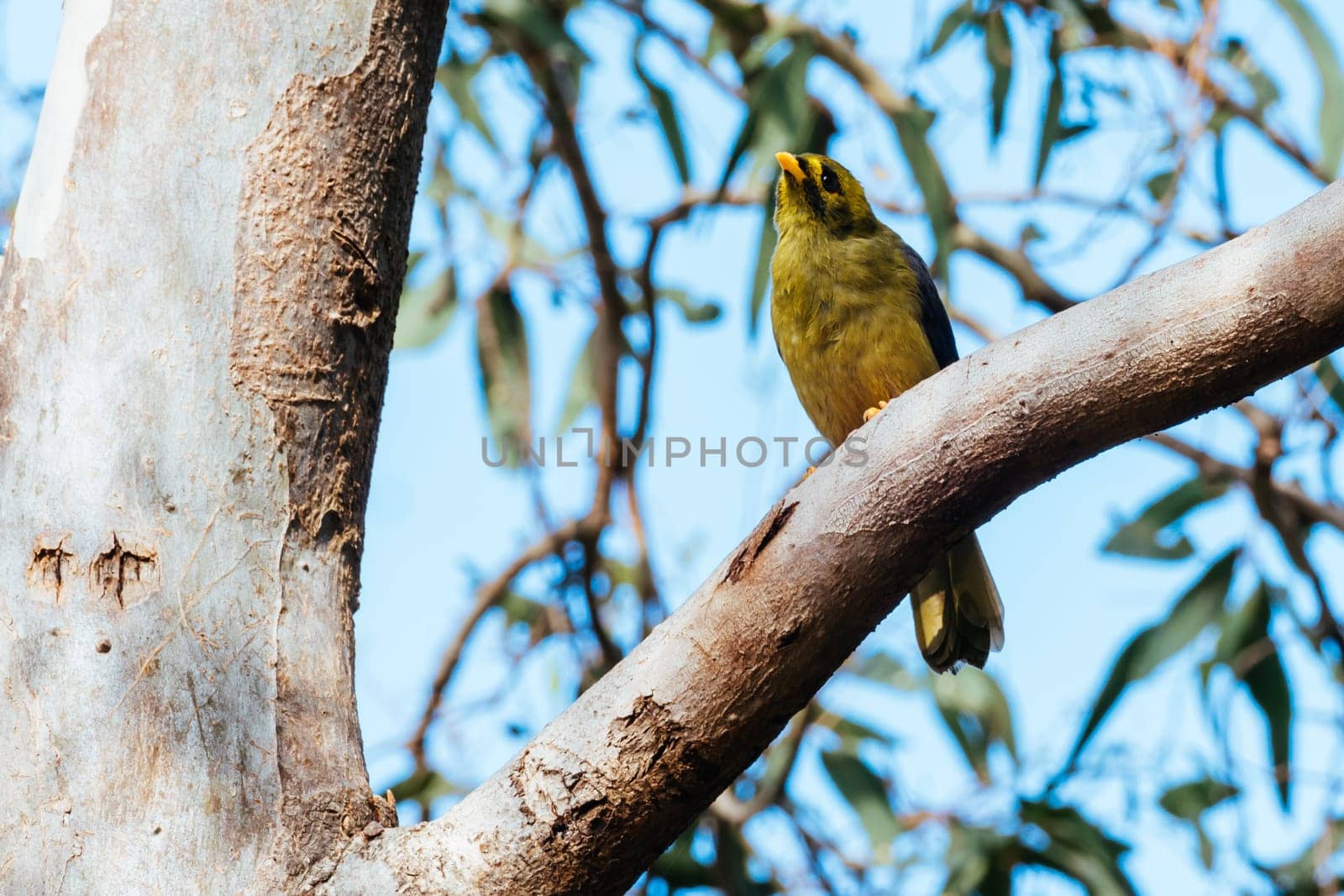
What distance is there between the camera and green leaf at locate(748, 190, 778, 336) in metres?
4.36

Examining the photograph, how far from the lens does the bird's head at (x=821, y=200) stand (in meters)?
3.94

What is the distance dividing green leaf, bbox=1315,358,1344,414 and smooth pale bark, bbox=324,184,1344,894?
2.75 m

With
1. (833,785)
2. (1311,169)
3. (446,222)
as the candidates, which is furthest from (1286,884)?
(446,222)

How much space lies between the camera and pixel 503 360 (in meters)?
5.74

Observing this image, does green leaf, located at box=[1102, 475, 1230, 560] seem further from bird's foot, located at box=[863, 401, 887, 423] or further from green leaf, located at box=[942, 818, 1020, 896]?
bird's foot, located at box=[863, 401, 887, 423]

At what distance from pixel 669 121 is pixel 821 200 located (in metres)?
1.28

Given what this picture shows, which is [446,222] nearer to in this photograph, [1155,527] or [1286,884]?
[1155,527]

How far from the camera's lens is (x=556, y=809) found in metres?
1.79

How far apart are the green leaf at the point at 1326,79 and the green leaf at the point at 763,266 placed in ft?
6.01

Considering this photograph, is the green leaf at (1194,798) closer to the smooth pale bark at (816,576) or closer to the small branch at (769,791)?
the small branch at (769,791)

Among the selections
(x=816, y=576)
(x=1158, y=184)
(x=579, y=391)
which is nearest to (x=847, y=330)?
(x=816, y=576)

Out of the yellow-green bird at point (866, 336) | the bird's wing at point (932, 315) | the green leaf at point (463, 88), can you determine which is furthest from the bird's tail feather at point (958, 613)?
the green leaf at point (463, 88)

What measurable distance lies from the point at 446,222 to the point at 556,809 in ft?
14.8

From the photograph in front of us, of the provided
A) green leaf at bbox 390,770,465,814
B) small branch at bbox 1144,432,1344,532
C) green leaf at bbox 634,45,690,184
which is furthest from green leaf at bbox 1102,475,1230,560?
green leaf at bbox 390,770,465,814
